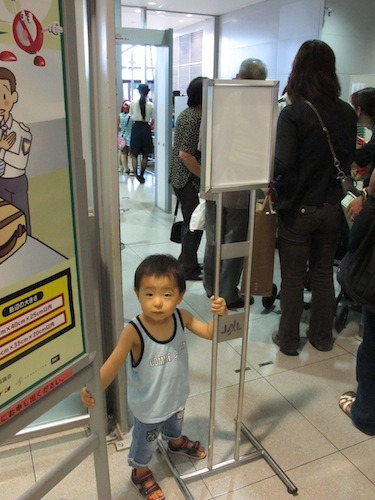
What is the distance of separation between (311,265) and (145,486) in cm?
148

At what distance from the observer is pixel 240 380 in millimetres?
1693

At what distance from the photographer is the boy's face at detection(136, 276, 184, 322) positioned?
143 centimetres

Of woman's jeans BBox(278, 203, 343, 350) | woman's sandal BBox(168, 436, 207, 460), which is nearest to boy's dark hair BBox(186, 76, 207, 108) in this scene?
woman's jeans BBox(278, 203, 343, 350)

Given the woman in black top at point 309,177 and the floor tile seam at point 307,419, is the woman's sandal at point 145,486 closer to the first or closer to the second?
the floor tile seam at point 307,419

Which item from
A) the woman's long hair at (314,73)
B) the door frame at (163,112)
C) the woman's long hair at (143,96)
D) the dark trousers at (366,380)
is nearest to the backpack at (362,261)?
the dark trousers at (366,380)

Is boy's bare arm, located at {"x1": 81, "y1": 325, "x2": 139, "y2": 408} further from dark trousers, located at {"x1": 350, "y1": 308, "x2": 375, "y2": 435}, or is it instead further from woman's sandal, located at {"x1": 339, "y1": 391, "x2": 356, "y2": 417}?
woman's sandal, located at {"x1": 339, "y1": 391, "x2": 356, "y2": 417}

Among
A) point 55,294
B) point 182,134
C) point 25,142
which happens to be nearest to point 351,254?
point 55,294

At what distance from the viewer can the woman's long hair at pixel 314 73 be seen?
2.21 metres

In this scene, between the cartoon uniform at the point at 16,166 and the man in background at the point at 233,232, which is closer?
the cartoon uniform at the point at 16,166

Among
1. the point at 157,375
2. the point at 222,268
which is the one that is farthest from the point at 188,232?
the point at 157,375

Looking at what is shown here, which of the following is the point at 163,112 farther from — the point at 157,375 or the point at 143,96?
the point at 157,375

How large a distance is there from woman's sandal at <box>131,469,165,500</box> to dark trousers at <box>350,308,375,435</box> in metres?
0.96

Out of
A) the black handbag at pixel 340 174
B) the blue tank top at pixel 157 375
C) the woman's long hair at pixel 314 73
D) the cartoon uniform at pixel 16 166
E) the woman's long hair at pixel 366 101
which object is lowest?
the blue tank top at pixel 157 375

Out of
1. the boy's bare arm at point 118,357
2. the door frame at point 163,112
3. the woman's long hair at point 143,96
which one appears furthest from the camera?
the woman's long hair at point 143,96
